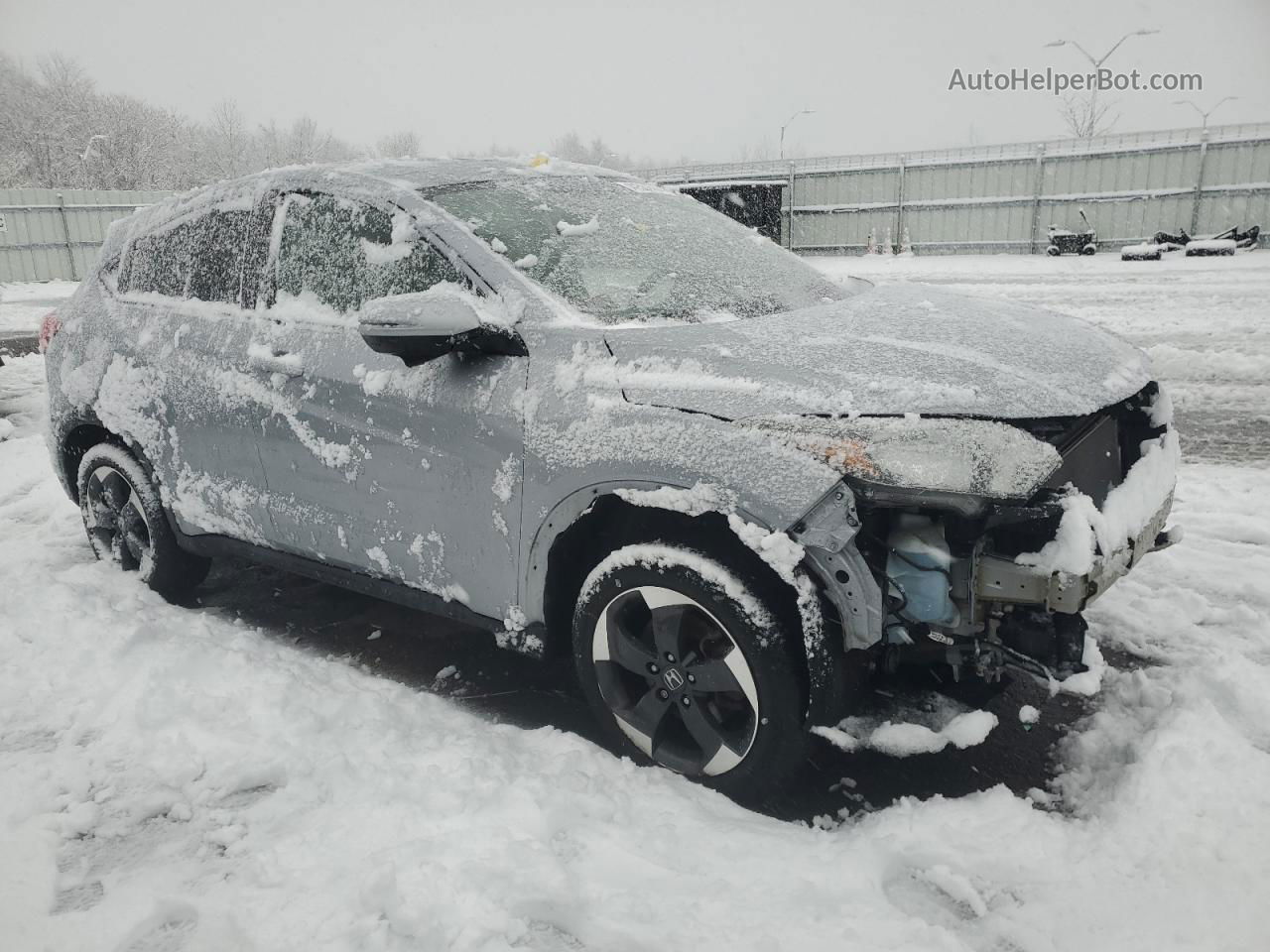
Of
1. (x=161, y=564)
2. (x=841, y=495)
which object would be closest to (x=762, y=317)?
(x=841, y=495)

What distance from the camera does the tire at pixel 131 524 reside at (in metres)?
3.96

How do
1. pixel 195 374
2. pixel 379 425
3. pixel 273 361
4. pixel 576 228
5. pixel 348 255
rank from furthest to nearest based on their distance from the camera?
1. pixel 195 374
2. pixel 273 361
3. pixel 348 255
4. pixel 576 228
5. pixel 379 425

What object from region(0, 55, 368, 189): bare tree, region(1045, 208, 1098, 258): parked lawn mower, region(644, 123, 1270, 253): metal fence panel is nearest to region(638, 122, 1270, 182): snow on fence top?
region(644, 123, 1270, 253): metal fence panel

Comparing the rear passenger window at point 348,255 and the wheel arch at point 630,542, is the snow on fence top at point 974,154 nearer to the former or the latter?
the rear passenger window at point 348,255

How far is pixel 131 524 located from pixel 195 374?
1.03 meters

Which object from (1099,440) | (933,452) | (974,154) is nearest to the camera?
(933,452)

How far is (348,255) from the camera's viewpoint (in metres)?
3.15


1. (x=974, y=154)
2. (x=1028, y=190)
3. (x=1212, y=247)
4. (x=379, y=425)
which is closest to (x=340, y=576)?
(x=379, y=425)

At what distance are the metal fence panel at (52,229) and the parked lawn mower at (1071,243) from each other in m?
23.9

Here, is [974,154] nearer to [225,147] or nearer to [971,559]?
[971,559]

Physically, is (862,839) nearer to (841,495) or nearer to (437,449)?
(841,495)

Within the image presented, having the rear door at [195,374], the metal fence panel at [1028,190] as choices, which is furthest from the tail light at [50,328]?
the metal fence panel at [1028,190]

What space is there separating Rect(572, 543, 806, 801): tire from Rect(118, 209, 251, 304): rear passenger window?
2079mm

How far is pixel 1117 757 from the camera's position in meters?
2.66
